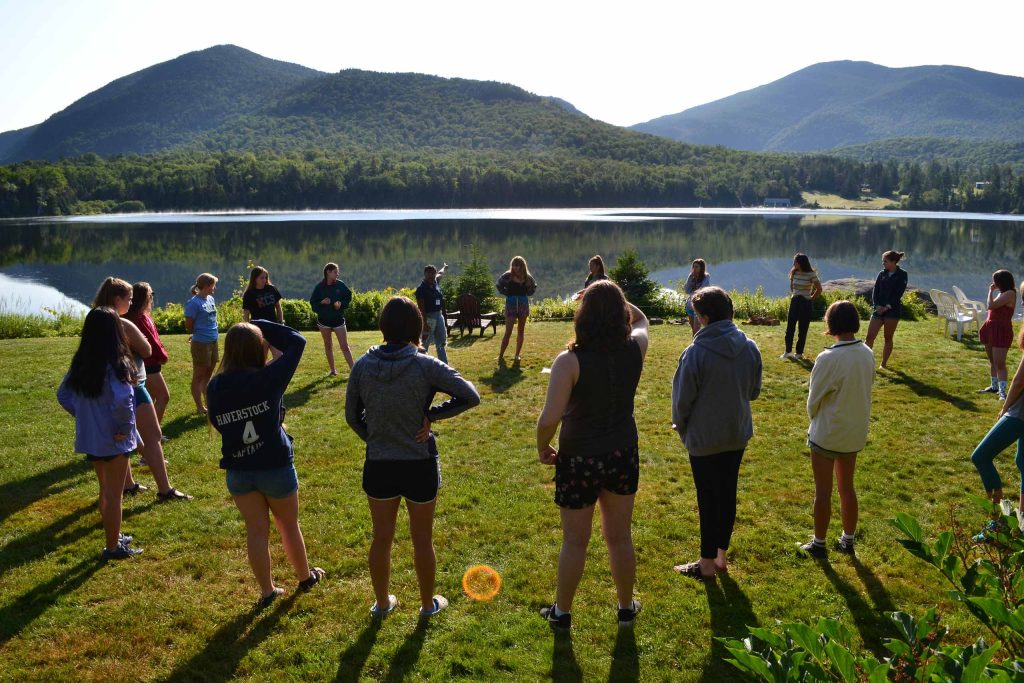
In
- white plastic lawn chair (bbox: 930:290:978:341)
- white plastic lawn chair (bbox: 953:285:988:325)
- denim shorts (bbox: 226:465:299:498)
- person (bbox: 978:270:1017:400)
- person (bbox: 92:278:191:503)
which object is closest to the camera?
denim shorts (bbox: 226:465:299:498)

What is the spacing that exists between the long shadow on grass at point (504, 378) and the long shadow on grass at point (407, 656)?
571cm

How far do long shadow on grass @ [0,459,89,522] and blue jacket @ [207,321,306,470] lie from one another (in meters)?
3.31

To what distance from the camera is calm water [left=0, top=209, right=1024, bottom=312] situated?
110 feet

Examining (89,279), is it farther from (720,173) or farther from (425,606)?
(720,173)

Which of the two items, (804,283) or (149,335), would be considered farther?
(804,283)

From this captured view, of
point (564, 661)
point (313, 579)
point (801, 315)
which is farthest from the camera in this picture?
point (801, 315)

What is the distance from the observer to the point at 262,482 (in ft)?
13.0

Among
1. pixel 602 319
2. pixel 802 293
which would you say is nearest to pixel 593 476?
pixel 602 319

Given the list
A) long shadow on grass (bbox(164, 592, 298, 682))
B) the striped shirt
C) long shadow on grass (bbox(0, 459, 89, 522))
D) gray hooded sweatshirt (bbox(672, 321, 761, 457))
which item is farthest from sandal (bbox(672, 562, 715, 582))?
the striped shirt

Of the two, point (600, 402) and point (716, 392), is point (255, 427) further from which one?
point (716, 392)

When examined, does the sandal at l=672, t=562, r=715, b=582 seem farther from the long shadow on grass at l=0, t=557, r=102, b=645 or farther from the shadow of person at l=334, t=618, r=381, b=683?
the long shadow on grass at l=0, t=557, r=102, b=645

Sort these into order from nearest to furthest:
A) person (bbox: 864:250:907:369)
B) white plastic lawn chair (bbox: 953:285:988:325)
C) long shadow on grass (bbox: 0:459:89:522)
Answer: long shadow on grass (bbox: 0:459:89:522)
person (bbox: 864:250:907:369)
white plastic lawn chair (bbox: 953:285:988:325)

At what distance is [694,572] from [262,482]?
2954 millimetres

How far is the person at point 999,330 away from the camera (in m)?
8.59
